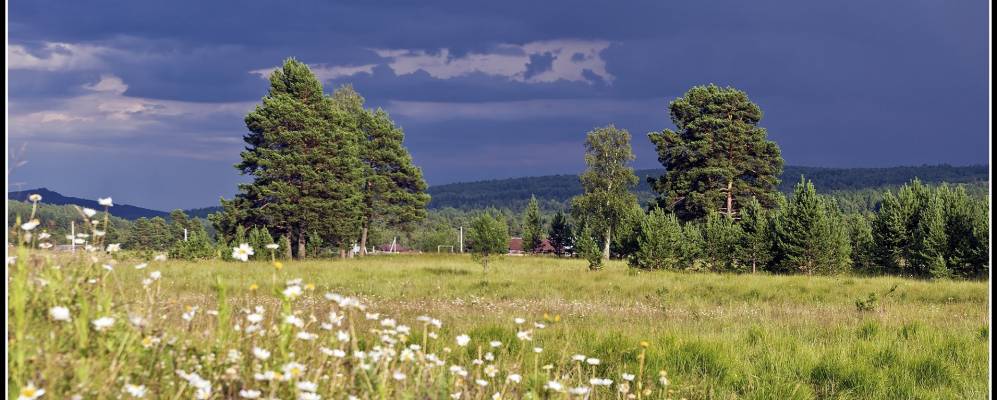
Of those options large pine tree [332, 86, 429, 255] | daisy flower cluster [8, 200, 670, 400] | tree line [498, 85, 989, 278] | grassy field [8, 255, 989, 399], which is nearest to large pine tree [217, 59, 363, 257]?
large pine tree [332, 86, 429, 255]

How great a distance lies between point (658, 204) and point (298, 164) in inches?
1006

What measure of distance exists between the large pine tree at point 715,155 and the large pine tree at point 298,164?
22545 millimetres

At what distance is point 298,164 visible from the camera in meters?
45.7

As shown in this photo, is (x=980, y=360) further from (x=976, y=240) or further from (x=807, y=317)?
(x=976, y=240)

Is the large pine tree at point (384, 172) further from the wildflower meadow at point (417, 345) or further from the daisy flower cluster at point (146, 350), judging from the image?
the daisy flower cluster at point (146, 350)

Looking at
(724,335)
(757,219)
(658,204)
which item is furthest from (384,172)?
(724,335)

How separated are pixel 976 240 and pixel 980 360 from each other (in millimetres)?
31461

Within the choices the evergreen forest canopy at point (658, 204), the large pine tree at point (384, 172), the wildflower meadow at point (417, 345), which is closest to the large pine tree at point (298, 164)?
the evergreen forest canopy at point (658, 204)

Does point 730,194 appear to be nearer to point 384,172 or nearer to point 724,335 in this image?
point 384,172

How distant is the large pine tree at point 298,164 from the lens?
45.4 metres

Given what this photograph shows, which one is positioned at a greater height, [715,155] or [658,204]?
[715,155]

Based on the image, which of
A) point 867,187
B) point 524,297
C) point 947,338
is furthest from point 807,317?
point 867,187

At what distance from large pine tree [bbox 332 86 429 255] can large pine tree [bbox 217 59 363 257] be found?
6557 mm

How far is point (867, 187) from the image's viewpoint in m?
184
